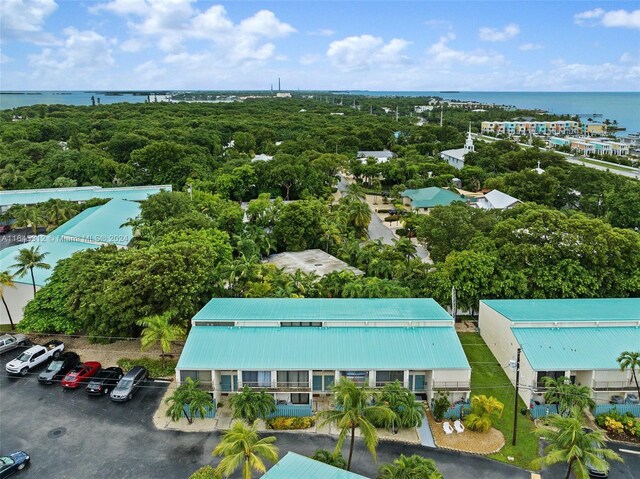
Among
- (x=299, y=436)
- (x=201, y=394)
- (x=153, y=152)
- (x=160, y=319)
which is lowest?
(x=299, y=436)

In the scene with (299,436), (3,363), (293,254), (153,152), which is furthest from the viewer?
(153,152)

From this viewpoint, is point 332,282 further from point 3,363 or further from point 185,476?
point 3,363

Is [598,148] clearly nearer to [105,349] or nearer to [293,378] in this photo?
[293,378]

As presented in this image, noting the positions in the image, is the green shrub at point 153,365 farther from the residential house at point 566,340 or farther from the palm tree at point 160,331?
the residential house at point 566,340

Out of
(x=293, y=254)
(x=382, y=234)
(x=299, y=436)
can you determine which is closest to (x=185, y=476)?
(x=299, y=436)

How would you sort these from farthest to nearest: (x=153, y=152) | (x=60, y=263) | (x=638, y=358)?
(x=153, y=152)
(x=60, y=263)
(x=638, y=358)

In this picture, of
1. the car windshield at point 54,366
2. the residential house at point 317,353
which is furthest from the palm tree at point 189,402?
the car windshield at point 54,366
